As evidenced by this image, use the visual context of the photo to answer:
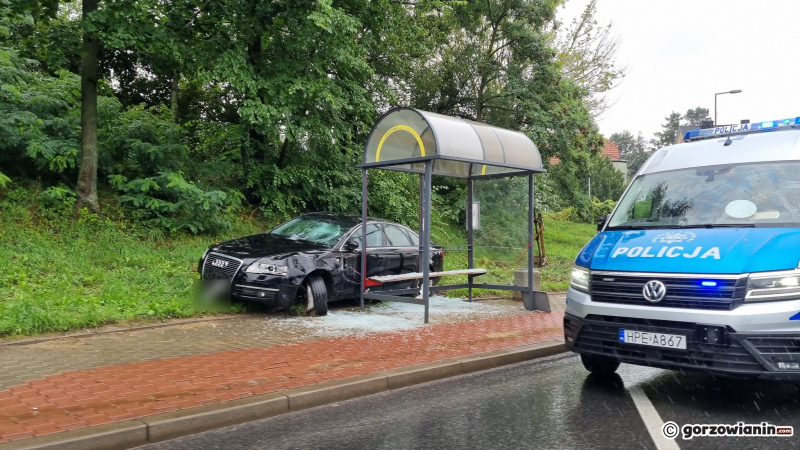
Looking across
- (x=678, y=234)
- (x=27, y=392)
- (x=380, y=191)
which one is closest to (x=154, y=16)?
(x=380, y=191)

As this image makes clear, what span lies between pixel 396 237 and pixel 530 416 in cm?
607

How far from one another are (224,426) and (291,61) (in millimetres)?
10372

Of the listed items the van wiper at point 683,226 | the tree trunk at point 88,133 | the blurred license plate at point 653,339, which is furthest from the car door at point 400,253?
the tree trunk at point 88,133

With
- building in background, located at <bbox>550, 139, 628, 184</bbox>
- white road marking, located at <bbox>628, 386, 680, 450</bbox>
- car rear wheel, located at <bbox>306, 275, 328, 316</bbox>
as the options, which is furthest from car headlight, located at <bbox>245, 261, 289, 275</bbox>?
building in background, located at <bbox>550, 139, 628, 184</bbox>

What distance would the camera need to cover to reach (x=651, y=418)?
4863 mm

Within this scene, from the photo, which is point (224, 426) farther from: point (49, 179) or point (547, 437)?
point (49, 179)

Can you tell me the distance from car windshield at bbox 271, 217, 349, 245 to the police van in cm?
466

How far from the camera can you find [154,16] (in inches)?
482

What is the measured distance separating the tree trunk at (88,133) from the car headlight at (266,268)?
210 inches

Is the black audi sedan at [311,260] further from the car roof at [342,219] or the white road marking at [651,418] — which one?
the white road marking at [651,418]

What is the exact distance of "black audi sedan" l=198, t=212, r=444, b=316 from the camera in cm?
846

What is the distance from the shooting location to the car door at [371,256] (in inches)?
382

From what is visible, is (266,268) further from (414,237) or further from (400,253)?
(414,237)

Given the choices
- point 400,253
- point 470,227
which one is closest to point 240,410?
point 400,253
